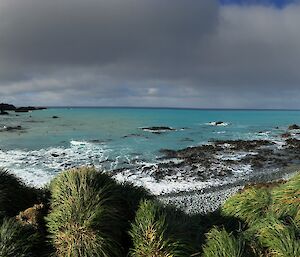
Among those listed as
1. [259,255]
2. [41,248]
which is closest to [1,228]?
[41,248]

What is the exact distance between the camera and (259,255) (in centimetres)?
824

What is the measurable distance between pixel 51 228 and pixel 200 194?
20.2m

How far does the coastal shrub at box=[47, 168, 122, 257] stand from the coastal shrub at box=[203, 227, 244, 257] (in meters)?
2.11

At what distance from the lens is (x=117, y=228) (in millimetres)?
8609

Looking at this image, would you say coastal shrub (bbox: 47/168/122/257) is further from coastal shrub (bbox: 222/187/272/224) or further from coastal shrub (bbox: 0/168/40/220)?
coastal shrub (bbox: 222/187/272/224)

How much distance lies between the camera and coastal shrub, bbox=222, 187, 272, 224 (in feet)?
33.4

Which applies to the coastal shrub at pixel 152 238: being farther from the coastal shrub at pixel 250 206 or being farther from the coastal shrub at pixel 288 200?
the coastal shrub at pixel 288 200

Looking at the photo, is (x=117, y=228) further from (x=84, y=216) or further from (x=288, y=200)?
(x=288, y=200)

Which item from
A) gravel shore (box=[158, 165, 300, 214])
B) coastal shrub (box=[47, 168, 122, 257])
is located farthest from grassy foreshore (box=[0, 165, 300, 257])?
gravel shore (box=[158, 165, 300, 214])

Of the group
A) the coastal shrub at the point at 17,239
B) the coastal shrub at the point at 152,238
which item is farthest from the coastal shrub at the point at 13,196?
the coastal shrub at the point at 152,238

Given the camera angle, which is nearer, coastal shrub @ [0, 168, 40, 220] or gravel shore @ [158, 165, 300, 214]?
coastal shrub @ [0, 168, 40, 220]

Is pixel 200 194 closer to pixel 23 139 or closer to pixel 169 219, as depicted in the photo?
pixel 169 219

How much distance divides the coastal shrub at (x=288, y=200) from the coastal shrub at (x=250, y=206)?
0.32m

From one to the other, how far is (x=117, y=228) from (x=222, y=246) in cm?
254
